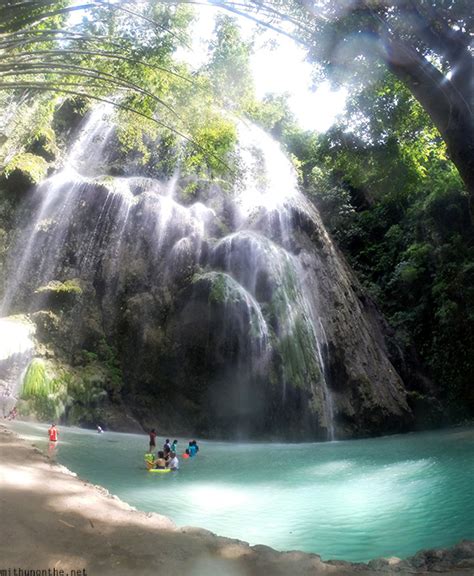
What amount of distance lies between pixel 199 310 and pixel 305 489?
7.75 meters

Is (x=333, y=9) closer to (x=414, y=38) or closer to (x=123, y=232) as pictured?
(x=414, y=38)

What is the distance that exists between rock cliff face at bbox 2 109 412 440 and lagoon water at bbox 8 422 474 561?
1.72m

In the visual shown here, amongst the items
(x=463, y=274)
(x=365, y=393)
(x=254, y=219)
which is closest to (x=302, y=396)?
→ (x=365, y=393)

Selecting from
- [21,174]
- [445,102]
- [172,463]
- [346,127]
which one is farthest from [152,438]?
[21,174]

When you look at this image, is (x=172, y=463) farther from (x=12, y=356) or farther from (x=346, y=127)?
(x=346, y=127)

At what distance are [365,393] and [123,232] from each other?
10403 mm

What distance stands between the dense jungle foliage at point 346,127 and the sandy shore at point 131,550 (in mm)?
3382

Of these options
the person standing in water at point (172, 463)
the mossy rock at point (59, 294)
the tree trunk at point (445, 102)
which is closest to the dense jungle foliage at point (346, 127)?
the tree trunk at point (445, 102)

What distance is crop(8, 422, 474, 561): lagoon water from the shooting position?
591 cm

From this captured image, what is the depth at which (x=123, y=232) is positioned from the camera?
57.7 ft

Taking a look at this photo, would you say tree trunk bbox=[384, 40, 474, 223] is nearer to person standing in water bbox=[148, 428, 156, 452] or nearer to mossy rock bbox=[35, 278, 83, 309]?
person standing in water bbox=[148, 428, 156, 452]

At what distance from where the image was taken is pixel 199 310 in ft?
49.6

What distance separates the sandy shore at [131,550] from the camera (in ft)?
10.8

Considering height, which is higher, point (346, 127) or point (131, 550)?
point (346, 127)
